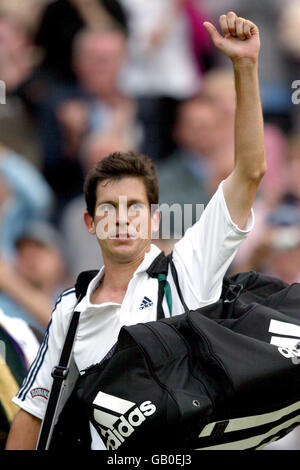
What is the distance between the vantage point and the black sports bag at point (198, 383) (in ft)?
7.90

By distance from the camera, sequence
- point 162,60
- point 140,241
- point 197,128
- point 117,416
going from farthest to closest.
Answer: point 162,60, point 197,128, point 140,241, point 117,416

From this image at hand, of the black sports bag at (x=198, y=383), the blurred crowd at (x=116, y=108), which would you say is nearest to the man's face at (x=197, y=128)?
the blurred crowd at (x=116, y=108)

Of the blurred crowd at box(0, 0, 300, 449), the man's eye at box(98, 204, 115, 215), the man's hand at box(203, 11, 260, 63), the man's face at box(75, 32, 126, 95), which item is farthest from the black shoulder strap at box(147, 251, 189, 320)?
the man's face at box(75, 32, 126, 95)

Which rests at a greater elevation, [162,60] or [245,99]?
[162,60]

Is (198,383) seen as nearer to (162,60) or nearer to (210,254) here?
(210,254)

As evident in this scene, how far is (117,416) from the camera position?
2441mm

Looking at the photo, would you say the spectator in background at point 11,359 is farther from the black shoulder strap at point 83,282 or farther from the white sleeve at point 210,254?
the white sleeve at point 210,254

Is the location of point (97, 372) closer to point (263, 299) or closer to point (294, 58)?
point (263, 299)

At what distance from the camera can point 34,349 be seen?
3.81 meters

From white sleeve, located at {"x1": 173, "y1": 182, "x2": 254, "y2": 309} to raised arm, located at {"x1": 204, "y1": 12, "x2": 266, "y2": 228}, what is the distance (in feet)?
0.34

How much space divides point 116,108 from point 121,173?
2846 mm

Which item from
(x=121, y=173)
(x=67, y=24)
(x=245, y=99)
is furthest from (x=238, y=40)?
(x=67, y=24)

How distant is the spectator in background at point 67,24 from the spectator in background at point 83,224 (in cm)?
50

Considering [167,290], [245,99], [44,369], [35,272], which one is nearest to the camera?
Result: [245,99]
